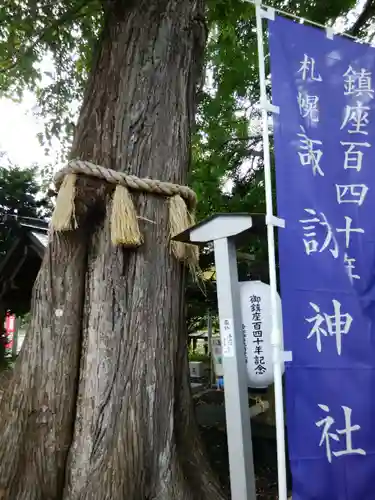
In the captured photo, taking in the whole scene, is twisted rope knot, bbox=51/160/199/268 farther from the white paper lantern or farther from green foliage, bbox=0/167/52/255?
green foliage, bbox=0/167/52/255

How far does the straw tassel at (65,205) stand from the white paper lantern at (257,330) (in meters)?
1.00

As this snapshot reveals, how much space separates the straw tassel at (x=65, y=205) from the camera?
267 centimetres

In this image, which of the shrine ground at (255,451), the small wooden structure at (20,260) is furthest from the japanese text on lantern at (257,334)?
the small wooden structure at (20,260)

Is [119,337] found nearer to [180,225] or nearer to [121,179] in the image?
[180,225]

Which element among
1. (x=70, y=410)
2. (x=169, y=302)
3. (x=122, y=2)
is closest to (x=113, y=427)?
(x=70, y=410)

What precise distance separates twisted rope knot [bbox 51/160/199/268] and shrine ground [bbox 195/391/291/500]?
2.36 metres

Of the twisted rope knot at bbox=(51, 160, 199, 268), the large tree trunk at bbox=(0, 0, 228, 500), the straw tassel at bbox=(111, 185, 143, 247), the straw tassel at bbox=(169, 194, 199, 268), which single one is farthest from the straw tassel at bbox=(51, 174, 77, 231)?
the straw tassel at bbox=(169, 194, 199, 268)

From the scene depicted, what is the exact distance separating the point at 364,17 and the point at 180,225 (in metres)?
4.16

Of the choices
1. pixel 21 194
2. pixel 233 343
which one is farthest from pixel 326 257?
pixel 21 194

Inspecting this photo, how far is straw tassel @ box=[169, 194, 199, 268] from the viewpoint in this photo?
113 inches

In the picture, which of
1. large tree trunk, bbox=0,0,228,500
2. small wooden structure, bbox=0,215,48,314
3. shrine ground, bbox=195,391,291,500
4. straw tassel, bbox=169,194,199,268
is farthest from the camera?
small wooden structure, bbox=0,215,48,314

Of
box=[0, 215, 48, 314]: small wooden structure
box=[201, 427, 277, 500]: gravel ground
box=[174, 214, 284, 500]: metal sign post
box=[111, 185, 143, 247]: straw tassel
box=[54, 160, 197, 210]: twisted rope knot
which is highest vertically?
box=[0, 215, 48, 314]: small wooden structure

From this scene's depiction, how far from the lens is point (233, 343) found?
2.37 meters

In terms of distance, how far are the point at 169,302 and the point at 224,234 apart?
0.58 m
